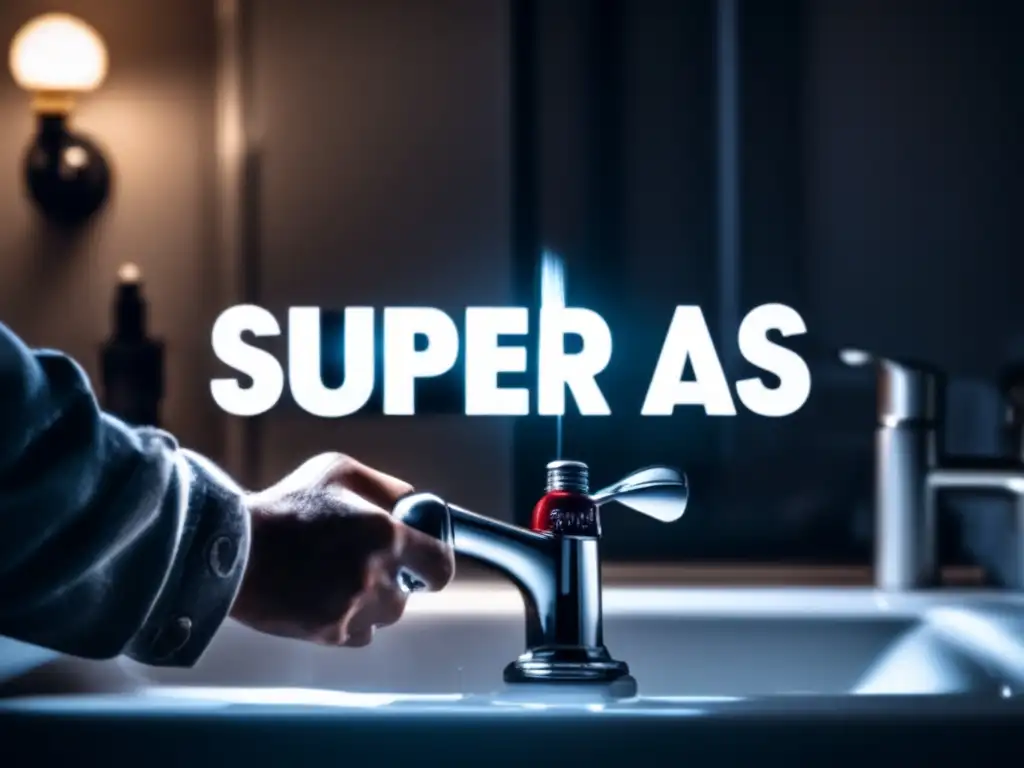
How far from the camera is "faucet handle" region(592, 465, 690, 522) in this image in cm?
80

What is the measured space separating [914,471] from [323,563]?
0.46m

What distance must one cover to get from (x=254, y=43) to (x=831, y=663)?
0.64 m

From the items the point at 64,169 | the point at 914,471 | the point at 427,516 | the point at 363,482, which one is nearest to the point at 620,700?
the point at 427,516

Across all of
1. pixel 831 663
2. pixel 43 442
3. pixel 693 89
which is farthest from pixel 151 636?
pixel 693 89

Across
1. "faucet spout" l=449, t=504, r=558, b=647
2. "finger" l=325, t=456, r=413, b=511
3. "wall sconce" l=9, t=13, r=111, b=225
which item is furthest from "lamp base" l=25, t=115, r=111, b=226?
"faucet spout" l=449, t=504, r=558, b=647

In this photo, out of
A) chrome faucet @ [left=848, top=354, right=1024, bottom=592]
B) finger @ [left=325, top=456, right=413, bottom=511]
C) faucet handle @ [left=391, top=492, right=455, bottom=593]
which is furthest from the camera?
chrome faucet @ [left=848, top=354, right=1024, bottom=592]

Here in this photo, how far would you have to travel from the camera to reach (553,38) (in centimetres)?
104

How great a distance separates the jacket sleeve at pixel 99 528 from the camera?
567 mm

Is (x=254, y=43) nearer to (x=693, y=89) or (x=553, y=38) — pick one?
(x=553, y=38)

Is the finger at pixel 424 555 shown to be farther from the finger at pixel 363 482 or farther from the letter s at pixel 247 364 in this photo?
the letter s at pixel 247 364

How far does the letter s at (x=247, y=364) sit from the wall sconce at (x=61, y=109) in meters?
0.15

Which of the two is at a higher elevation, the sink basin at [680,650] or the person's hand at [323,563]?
the person's hand at [323,563]

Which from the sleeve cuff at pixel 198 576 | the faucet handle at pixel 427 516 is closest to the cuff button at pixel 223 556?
the sleeve cuff at pixel 198 576

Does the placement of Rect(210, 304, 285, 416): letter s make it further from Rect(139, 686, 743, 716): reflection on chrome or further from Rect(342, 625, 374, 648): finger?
Rect(139, 686, 743, 716): reflection on chrome
